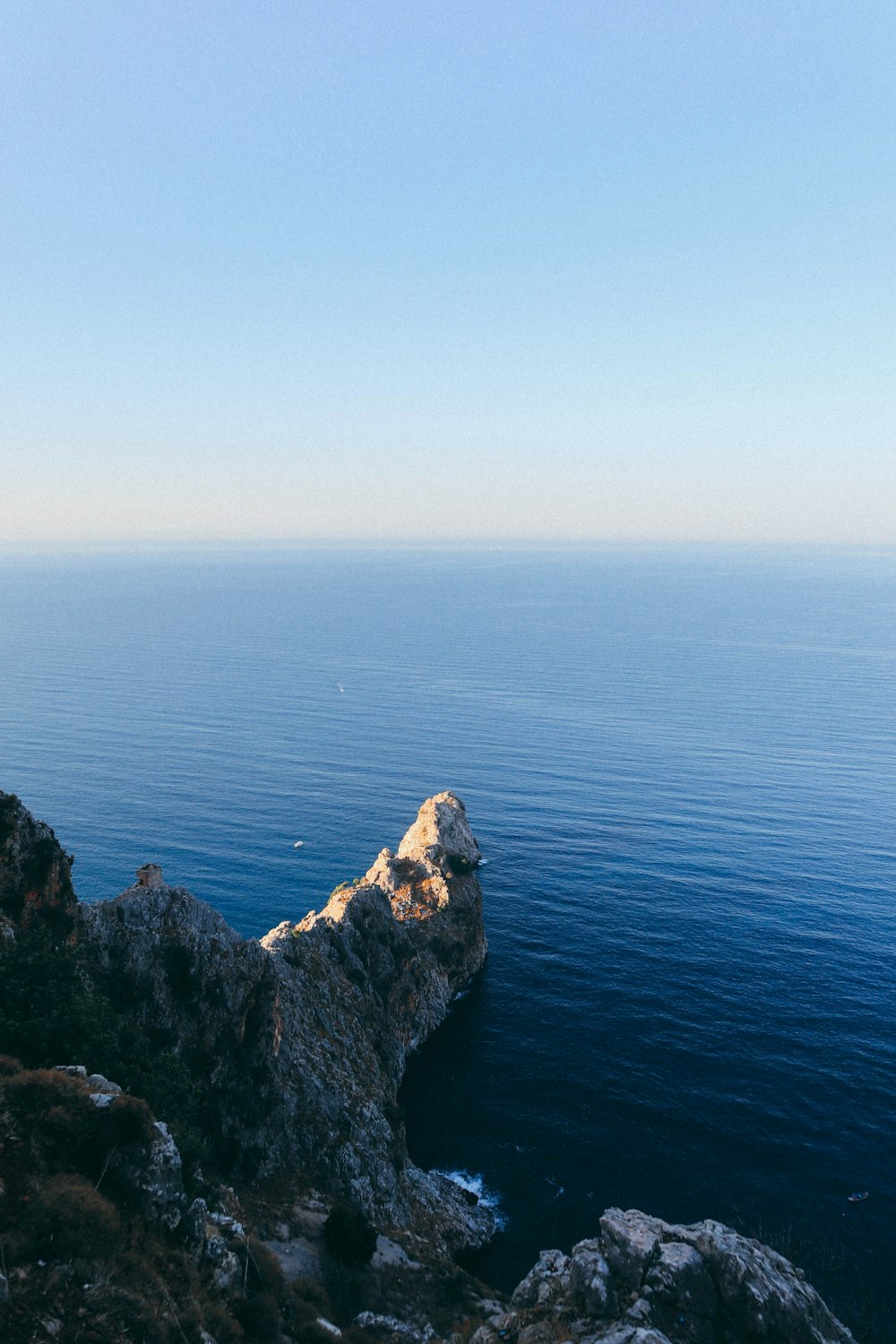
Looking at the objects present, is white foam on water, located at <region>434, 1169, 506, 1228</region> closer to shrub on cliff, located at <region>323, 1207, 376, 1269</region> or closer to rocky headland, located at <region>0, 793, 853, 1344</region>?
rocky headland, located at <region>0, 793, 853, 1344</region>

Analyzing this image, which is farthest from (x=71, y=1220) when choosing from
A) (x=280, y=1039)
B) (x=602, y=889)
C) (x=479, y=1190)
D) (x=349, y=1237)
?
(x=602, y=889)

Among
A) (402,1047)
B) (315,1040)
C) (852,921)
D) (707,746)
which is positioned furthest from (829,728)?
(315,1040)

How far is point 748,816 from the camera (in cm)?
10344

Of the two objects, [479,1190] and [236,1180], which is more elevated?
[236,1180]

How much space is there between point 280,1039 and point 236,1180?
8143 millimetres

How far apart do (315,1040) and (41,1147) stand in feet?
89.1

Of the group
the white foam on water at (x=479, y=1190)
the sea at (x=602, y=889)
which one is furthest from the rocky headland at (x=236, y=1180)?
the sea at (x=602, y=889)

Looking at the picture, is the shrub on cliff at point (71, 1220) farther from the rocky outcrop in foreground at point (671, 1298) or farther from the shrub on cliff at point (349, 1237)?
the shrub on cliff at point (349, 1237)

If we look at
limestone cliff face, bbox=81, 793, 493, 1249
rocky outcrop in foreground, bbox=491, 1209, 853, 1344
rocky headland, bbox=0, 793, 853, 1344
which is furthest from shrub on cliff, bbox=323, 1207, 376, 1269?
rocky outcrop in foreground, bbox=491, 1209, 853, 1344

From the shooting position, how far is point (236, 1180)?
3875 cm

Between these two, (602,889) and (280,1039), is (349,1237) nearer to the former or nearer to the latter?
(280,1039)

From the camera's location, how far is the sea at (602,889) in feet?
160

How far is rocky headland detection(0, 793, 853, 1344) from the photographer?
23.3m

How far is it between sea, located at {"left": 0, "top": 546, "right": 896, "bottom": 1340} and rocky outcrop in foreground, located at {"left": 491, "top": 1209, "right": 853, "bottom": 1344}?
1602 cm
